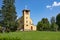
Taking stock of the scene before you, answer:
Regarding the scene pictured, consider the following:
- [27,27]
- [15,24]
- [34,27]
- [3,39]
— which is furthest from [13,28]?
[3,39]

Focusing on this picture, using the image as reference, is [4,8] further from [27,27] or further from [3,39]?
[3,39]

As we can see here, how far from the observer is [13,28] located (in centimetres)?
5741

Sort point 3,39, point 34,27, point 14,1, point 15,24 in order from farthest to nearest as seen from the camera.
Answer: point 34,27 < point 14,1 < point 15,24 < point 3,39

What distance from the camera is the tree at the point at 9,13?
55.3m

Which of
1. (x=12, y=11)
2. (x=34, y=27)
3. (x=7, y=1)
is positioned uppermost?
(x=7, y=1)

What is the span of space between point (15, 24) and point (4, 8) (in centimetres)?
721

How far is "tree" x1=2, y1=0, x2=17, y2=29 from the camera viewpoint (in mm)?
55281

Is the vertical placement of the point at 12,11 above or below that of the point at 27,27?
above

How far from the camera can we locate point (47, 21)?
8581 centimetres

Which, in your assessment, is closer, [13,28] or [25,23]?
[13,28]

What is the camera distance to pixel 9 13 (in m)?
58.0

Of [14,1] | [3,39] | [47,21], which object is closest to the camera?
[3,39]

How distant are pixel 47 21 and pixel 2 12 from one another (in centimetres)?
3288

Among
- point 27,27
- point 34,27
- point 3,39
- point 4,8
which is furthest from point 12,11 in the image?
point 3,39
